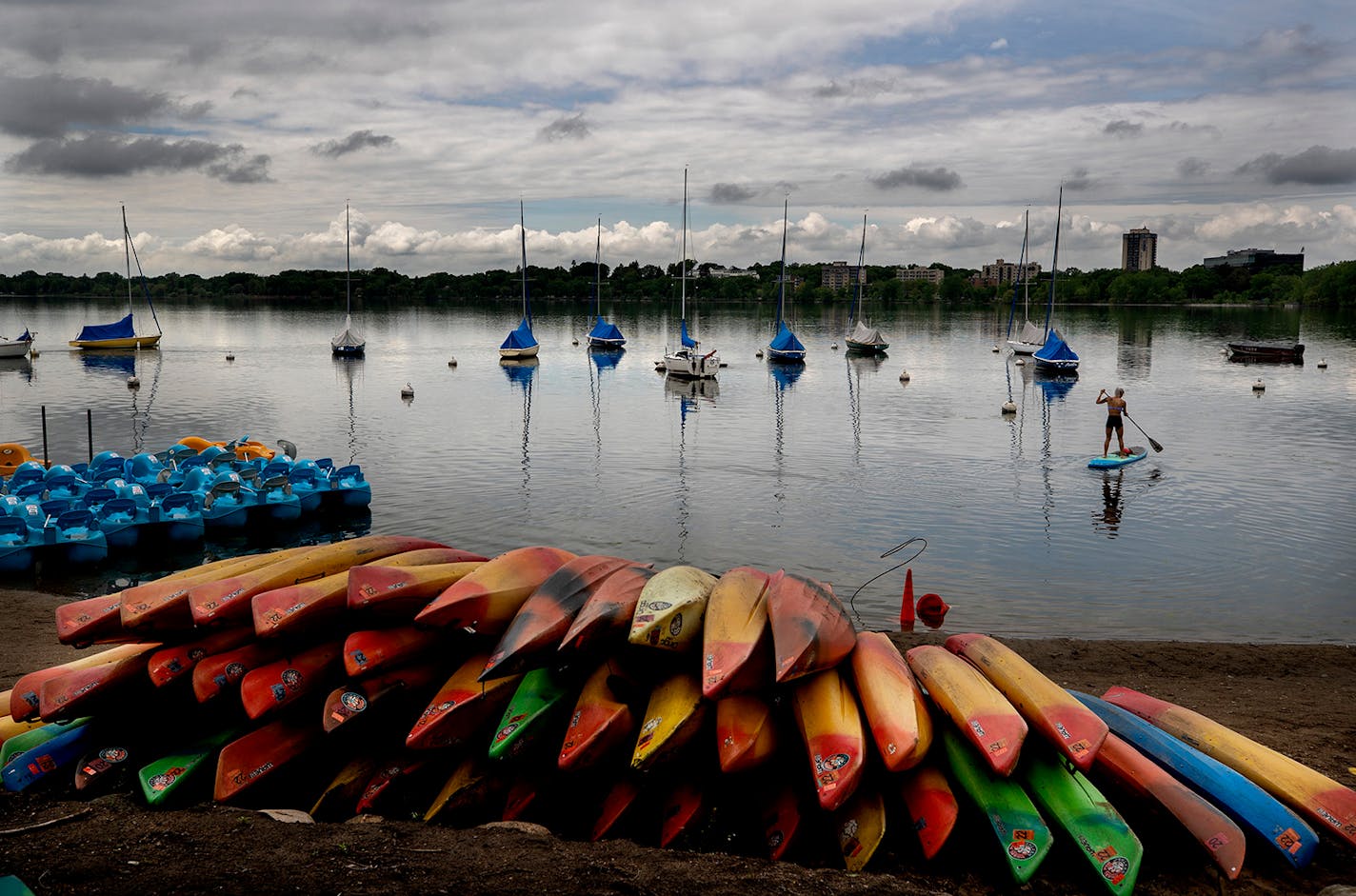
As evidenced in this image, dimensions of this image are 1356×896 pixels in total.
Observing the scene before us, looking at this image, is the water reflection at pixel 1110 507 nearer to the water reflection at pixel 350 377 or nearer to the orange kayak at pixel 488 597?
the orange kayak at pixel 488 597

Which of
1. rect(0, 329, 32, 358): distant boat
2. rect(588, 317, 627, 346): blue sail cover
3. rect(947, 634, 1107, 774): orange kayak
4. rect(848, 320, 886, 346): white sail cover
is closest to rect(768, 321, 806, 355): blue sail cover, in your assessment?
rect(848, 320, 886, 346): white sail cover

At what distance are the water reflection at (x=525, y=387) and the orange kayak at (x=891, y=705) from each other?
1725 cm

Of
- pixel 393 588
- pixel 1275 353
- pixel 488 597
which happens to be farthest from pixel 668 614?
pixel 1275 353

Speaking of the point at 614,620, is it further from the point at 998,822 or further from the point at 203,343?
the point at 203,343

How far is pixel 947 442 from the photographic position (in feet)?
112

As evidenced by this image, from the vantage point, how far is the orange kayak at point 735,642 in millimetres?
6613

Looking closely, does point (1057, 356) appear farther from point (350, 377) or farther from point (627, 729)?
point (627, 729)

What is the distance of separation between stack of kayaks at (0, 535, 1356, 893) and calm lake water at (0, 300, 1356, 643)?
26.6 feet

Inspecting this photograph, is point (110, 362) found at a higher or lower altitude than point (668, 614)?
lower

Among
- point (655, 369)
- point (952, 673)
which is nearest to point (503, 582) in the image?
point (952, 673)

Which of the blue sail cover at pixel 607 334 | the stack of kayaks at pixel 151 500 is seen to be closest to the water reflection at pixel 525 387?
the stack of kayaks at pixel 151 500

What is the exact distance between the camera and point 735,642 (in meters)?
6.93

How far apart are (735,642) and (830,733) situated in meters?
0.92

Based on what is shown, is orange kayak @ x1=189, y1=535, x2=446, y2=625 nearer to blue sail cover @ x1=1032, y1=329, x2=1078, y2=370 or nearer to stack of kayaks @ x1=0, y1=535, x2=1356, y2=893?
stack of kayaks @ x1=0, y1=535, x2=1356, y2=893
